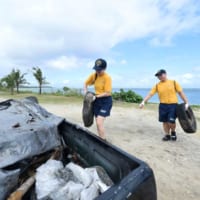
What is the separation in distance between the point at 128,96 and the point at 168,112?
10856 millimetres

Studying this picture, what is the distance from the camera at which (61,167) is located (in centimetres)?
170

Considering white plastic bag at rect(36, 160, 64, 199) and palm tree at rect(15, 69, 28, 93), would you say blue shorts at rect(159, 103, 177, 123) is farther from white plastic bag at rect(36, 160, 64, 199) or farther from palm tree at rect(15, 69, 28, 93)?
palm tree at rect(15, 69, 28, 93)

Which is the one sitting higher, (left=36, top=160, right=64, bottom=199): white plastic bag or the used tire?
the used tire

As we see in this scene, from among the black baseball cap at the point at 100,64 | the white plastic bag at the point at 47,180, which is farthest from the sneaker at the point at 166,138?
the white plastic bag at the point at 47,180

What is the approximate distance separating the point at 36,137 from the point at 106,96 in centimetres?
188

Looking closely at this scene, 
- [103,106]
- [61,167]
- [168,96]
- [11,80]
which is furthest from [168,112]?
[11,80]

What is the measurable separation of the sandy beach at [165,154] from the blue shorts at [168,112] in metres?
0.50

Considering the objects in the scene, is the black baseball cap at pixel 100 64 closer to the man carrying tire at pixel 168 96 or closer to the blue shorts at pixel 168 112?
the man carrying tire at pixel 168 96

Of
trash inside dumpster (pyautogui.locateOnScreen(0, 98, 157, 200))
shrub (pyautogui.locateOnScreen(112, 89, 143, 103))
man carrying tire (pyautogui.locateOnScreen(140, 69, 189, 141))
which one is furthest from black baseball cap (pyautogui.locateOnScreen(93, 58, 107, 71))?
shrub (pyautogui.locateOnScreen(112, 89, 143, 103))

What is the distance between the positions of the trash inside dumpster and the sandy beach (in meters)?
1.03

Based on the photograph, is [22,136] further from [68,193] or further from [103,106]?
[103,106]

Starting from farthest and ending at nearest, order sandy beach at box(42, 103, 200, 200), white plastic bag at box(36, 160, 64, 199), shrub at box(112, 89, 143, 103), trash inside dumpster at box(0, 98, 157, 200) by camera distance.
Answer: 1. shrub at box(112, 89, 143, 103)
2. sandy beach at box(42, 103, 200, 200)
3. white plastic bag at box(36, 160, 64, 199)
4. trash inside dumpster at box(0, 98, 157, 200)

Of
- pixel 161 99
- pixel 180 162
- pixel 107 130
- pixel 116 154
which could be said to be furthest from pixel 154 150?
pixel 116 154

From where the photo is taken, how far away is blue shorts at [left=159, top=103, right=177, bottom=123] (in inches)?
158
